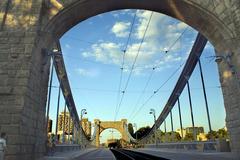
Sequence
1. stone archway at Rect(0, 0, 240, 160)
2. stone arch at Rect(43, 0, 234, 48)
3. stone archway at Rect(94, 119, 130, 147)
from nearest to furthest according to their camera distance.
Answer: stone archway at Rect(0, 0, 240, 160) < stone arch at Rect(43, 0, 234, 48) < stone archway at Rect(94, 119, 130, 147)

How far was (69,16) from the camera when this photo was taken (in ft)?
42.8

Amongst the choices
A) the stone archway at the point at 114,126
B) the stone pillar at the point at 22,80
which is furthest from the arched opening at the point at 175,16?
the stone archway at the point at 114,126

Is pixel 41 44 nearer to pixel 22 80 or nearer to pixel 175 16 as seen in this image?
pixel 22 80

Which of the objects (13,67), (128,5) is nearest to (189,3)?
(128,5)

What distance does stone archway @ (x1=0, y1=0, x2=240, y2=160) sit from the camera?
9.93 metres

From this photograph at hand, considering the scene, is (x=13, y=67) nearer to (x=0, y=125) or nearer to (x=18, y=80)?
(x=18, y=80)

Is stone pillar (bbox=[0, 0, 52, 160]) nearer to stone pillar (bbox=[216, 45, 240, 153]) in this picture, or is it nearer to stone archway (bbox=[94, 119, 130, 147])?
stone pillar (bbox=[216, 45, 240, 153])

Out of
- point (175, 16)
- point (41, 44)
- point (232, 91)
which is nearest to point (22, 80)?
point (41, 44)

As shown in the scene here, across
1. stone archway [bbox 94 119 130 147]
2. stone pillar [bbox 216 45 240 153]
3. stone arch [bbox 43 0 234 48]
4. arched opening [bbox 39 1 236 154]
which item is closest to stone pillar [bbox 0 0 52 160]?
stone arch [bbox 43 0 234 48]

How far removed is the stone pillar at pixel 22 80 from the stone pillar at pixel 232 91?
28.2ft

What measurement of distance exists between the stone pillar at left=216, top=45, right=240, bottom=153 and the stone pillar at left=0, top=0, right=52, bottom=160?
28.2ft

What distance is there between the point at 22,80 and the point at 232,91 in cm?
931

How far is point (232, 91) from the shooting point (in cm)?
1238

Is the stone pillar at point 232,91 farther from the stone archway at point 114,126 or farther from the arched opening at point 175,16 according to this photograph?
the stone archway at point 114,126
